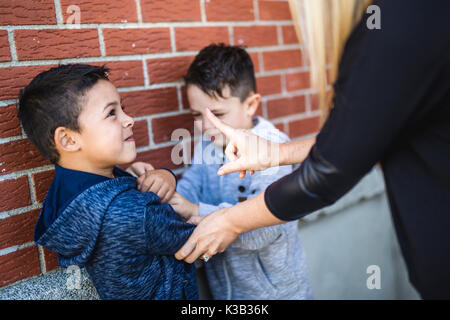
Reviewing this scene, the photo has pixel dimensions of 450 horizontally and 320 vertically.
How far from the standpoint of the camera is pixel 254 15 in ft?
7.68

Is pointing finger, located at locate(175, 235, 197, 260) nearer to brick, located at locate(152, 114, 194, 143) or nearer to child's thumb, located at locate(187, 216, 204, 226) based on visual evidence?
child's thumb, located at locate(187, 216, 204, 226)

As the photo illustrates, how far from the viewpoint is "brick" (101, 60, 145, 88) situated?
5.70ft

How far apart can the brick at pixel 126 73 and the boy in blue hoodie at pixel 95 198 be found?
21 centimetres

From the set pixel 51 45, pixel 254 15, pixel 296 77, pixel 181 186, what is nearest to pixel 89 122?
pixel 51 45

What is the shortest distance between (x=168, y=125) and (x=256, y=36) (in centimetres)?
83

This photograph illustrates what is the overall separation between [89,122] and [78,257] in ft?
1.58

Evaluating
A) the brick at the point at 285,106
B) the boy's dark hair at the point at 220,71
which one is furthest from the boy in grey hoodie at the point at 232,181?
the brick at the point at 285,106

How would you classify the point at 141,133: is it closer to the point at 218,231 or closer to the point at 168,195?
the point at 168,195

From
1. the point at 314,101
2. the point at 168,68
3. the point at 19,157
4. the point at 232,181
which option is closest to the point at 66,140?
the point at 19,157

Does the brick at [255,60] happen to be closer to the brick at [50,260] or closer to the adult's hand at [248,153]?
the adult's hand at [248,153]

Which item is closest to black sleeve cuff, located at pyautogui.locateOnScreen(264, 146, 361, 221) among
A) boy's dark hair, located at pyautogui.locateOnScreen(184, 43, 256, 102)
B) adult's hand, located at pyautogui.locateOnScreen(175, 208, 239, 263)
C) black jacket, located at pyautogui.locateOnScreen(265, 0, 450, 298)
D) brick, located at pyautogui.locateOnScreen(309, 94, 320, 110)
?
black jacket, located at pyautogui.locateOnScreen(265, 0, 450, 298)

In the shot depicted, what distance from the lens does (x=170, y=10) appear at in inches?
76.0

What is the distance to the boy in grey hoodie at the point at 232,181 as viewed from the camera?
6.26ft

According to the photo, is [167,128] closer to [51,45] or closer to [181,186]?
[181,186]
